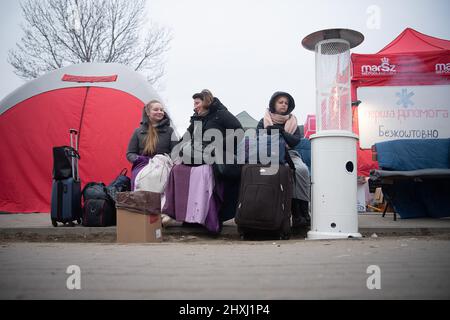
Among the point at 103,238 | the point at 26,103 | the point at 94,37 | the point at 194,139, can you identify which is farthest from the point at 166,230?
the point at 94,37

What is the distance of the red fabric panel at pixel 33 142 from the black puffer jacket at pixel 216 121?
9.65 feet

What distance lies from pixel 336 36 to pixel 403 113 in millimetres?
4566

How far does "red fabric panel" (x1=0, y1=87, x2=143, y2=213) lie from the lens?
5.68 metres

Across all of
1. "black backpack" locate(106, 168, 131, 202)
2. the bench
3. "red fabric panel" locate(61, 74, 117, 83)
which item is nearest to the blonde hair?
"black backpack" locate(106, 168, 131, 202)

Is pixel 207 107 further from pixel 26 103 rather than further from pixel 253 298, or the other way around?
pixel 26 103

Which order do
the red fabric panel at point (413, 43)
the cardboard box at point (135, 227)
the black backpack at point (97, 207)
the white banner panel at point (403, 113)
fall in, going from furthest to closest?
1. the red fabric panel at point (413, 43)
2. the white banner panel at point (403, 113)
3. the black backpack at point (97, 207)
4. the cardboard box at point (135, 227)

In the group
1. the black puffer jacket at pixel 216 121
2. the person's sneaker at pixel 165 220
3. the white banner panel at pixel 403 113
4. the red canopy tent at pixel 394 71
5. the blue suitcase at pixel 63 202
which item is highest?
the red canopy tent at pixel 394 71

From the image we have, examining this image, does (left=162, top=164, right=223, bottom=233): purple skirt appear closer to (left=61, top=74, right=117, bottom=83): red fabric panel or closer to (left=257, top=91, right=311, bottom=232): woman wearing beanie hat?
(left=257, top=91, right=311, bottom=232): woman wearing beanie hat

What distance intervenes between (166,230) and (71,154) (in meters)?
1.54

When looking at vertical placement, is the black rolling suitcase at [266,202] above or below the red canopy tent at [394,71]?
below

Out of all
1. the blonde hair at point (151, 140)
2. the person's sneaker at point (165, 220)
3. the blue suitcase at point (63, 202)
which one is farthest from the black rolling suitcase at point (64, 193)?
the person's sneaker at point (165, 220)

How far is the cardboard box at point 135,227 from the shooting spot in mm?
3096

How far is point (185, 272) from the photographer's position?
1.59 metres

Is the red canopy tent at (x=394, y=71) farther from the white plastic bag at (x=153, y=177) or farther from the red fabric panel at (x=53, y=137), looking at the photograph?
the white plastic bag at (x=153, y=177)
